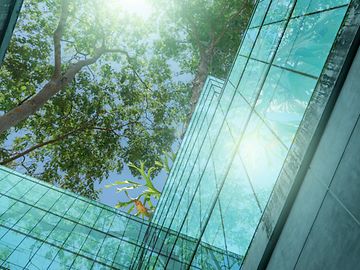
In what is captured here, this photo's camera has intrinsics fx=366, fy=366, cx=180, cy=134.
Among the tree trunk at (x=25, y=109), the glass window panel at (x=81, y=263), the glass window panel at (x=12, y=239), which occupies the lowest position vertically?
the glass window panel at (x=81, y=263)

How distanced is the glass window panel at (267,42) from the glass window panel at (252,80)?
175mm

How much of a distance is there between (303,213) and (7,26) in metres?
3.63

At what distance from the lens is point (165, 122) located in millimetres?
24688

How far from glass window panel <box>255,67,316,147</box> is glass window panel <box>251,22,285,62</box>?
0.93 m

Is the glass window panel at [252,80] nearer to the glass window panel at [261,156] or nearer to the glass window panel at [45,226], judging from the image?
the glass window panel at [261,156]

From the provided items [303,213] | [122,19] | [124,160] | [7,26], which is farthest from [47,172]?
[303,213]

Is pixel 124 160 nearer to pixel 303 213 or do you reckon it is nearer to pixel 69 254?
pixel 69 254

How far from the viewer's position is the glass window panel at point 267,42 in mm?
6652

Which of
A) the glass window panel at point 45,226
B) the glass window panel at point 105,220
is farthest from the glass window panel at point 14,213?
the glass window panel at point 105,220

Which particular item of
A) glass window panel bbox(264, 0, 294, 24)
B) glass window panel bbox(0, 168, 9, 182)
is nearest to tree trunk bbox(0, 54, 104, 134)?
glass window panel bbox(0, 168, 9, 182)

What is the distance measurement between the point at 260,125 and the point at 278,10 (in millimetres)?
3217

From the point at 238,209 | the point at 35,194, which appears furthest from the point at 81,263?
the point at 238,209

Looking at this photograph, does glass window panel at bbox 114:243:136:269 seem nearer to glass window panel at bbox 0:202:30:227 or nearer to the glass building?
the glass building

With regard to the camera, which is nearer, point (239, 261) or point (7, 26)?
point (7, 26)
